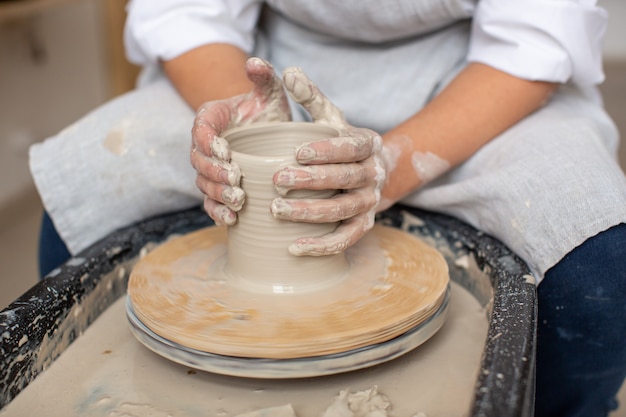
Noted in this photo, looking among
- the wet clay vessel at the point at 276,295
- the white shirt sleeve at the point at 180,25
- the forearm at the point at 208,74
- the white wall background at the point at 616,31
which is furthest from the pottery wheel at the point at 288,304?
the white wall background at the point at 616,31

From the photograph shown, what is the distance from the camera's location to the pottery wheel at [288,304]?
33.8 inches

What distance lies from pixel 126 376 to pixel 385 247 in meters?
0.44

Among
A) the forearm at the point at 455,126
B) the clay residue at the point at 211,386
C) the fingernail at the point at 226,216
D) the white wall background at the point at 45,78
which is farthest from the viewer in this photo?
the white wall background at the point at 45,78

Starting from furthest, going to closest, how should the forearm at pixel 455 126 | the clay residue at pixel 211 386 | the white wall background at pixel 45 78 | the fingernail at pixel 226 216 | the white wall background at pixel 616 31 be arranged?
the white wall background at pixel 616 31 < the white wall background at pixel 45 78 < the forearm at pixel 455 126 < the fingernail at pixel 226 216 < the clay residue at pixel 211 386

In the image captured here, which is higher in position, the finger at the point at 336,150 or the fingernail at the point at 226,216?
the finger at the point at 336,150

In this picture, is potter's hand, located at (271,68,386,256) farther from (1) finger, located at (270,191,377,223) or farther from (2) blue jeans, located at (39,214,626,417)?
(2) blue jeans, located at (39,214,626,417)

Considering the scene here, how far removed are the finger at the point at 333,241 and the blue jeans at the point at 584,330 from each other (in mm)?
298

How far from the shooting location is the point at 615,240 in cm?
100

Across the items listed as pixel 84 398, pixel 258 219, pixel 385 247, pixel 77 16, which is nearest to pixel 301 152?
pixel 258 219

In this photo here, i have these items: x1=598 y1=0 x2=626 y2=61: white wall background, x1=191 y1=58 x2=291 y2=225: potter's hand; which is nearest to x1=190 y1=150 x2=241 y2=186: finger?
x1=191 y1=58 x2=291 y2=225: potter's hand

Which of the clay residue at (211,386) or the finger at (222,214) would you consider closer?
the clay residue at (211,386)

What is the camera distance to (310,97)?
1.06m

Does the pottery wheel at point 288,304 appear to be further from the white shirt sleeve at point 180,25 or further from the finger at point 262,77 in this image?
the white shirt sleeve at point 180,25

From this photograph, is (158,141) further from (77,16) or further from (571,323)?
(77,16)
